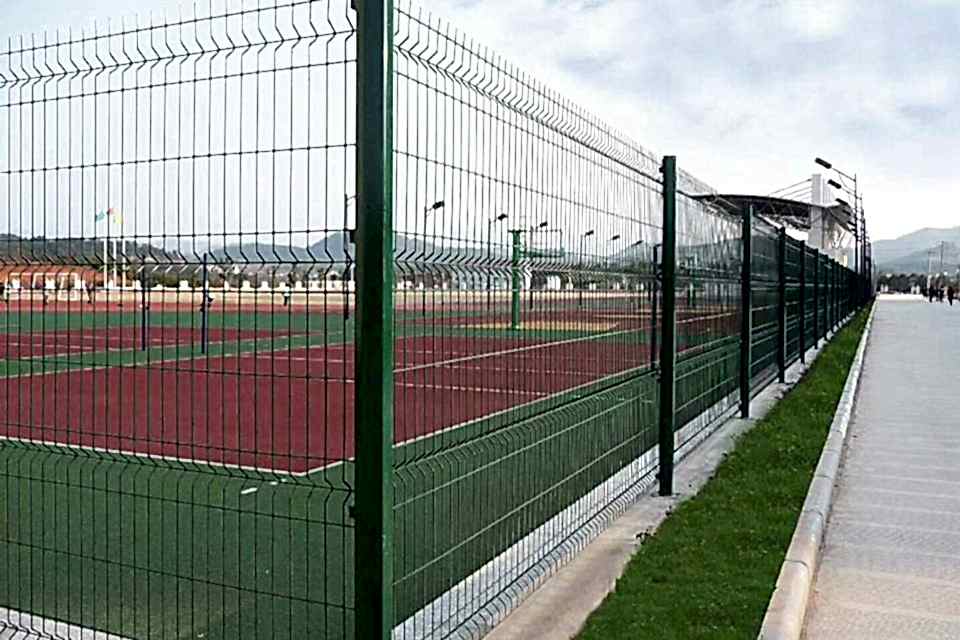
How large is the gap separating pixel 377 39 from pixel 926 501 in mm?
5989

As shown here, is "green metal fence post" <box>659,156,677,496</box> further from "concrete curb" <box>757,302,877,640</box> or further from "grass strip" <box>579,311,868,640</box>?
"concrete curb" <box>757,302,877,640</box>

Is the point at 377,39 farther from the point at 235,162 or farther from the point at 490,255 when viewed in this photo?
the point at 490,255

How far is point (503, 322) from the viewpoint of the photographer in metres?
4.48

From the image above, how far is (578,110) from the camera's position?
5.38 metres

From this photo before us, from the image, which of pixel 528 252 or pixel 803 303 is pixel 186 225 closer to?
pixel 528 252

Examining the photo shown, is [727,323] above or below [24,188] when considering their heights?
below

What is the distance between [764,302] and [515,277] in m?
8.55

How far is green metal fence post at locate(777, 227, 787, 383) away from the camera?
13.4 metres

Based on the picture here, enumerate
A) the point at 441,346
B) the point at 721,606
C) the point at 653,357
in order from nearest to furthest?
1. the point at 441,346
2. the point at 721,606
3. the point at 653,357

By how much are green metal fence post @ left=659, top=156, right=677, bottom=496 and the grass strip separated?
0.53 m

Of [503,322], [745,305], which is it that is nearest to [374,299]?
[503,322]

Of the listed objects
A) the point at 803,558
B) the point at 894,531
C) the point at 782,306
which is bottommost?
the point at 894,531

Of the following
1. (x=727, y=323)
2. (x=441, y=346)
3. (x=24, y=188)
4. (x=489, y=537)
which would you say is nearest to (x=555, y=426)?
(x=489, y=537)

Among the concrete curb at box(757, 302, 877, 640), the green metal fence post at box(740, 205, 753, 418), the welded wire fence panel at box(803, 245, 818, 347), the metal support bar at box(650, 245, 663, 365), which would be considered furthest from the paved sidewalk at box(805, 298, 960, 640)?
the welded wire fence panel at box(803, 245, 818, 347)
